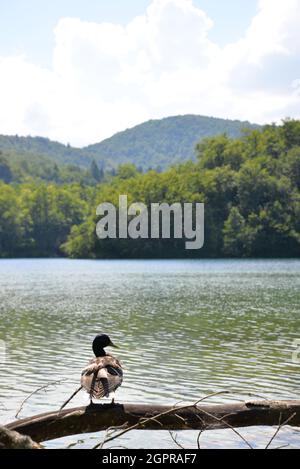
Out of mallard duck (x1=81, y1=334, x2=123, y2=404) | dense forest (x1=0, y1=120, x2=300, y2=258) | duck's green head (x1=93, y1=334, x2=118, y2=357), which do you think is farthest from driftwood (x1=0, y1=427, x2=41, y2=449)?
dense forest (x1=0, y1=120, x2=300, y2=258)

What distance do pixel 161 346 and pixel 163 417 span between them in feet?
56.6

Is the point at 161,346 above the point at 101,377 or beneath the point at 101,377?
beneath

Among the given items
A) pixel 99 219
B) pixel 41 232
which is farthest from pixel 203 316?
pixel 41 232

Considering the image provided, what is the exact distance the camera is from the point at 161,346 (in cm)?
2502

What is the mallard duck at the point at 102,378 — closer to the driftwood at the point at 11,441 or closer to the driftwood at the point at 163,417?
the driftwood at the point at 163,417

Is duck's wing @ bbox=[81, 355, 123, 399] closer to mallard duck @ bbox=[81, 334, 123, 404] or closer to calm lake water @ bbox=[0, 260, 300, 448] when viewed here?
mallard duck @ bbox=[81, 334, 123, 404]

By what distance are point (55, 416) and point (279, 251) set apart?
384ft

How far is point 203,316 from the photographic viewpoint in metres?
35.2

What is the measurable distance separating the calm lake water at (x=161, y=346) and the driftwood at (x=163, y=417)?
1.07m

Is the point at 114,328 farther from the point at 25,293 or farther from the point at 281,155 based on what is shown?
the point at 281,155

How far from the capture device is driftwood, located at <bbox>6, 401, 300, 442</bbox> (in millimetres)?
7629

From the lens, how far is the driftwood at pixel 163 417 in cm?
763

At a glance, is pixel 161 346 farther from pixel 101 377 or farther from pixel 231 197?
pixel 231 197

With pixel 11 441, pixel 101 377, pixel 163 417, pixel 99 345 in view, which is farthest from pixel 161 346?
pixel 11 441
